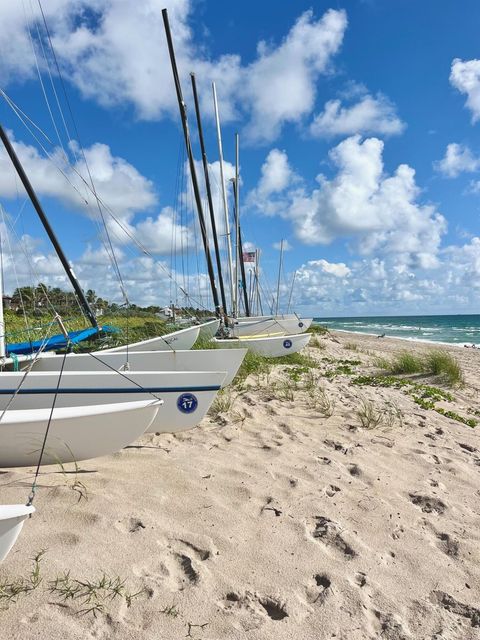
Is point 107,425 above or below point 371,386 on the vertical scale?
above

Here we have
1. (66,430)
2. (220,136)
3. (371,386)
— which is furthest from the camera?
(220,136)

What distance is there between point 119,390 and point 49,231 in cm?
645

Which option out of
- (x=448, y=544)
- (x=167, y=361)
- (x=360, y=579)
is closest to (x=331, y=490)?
(x=448, y=544)

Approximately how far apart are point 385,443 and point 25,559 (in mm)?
3821

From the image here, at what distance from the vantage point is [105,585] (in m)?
2.38

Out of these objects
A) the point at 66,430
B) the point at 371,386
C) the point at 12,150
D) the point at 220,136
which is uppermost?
the point at 220,136

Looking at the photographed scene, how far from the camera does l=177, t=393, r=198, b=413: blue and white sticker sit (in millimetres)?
4602

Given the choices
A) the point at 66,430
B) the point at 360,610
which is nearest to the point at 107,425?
the point at 66,430

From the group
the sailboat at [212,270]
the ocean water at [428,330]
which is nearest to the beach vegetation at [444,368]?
the sailboat at [212,270]

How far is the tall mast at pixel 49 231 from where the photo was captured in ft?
28.5

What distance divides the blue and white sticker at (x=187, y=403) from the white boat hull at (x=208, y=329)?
5.88 metres

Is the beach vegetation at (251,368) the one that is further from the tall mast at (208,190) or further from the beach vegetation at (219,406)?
the tall mast at (208,190)

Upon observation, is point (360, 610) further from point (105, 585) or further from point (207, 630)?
point (105, 585)

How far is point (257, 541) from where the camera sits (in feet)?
9.58
